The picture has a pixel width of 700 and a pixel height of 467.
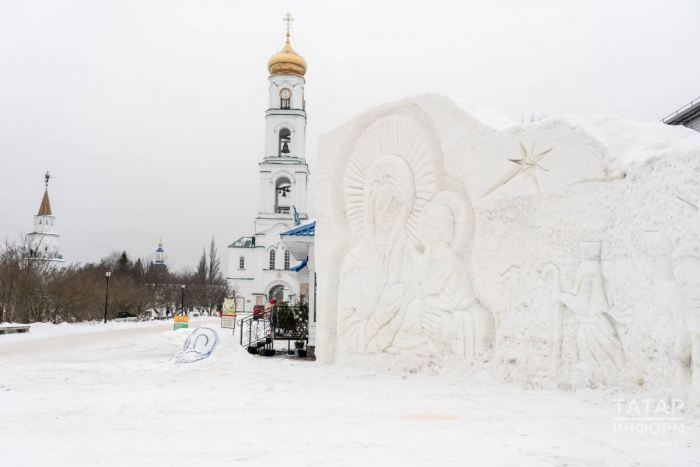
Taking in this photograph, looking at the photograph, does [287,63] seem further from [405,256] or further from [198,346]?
[405,256]

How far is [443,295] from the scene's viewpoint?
8.08 metres

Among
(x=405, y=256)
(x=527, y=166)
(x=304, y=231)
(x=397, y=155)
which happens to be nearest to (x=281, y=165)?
(x=304, y=231)

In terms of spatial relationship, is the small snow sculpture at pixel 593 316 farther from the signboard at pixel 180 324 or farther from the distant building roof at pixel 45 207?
the distant building roof at pixel 45 207

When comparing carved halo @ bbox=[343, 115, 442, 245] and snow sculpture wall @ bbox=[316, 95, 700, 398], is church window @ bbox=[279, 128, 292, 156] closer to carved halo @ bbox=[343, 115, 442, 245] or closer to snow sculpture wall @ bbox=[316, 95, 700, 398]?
snow sculpture wall @ bbox=[316, 95, 700, 398]

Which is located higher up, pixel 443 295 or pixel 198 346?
pixel 443 295

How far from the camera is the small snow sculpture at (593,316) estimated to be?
616 centimetres

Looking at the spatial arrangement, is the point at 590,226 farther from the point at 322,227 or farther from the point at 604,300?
the point at 322,227

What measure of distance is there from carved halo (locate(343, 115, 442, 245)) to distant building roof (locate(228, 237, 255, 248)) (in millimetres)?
39251

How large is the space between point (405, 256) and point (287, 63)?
34006 mm

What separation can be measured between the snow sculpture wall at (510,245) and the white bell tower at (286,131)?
3090cm

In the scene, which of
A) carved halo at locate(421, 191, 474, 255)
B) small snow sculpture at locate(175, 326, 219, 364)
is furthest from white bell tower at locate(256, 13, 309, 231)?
carved halo at locate(421, 191, 474, 255)

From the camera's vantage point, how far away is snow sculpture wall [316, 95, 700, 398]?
18.8 feet

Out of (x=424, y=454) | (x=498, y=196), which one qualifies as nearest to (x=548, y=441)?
(x=424, y=454)

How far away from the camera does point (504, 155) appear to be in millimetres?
7578
